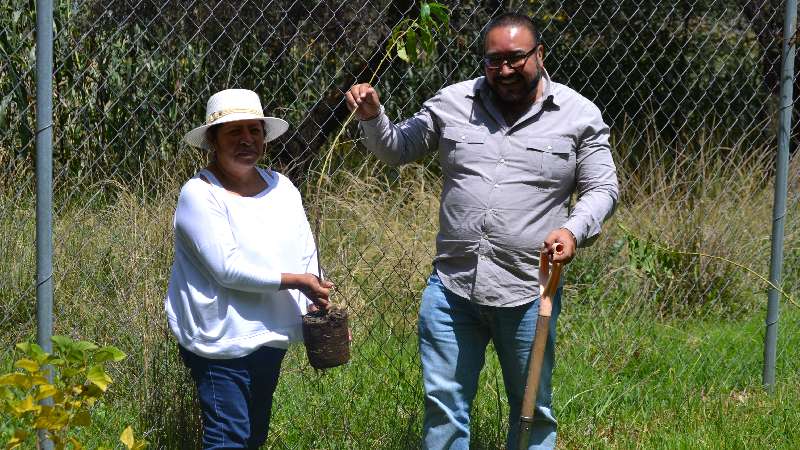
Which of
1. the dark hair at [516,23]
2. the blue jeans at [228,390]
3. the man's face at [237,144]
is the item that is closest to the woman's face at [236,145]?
the man's face at [237,144]

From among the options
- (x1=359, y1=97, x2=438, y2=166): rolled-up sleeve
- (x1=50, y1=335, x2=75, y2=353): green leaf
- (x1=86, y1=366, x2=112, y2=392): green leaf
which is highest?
(x1=359, y1=97, x2=438, y2=166): rolled-up sleeve

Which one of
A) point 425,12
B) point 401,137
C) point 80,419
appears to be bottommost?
point 80,419

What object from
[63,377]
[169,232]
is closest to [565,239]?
[63,377]

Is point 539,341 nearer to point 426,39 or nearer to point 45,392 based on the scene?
point 426,39

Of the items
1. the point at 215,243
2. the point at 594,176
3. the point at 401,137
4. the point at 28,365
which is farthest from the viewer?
the point at 401,137

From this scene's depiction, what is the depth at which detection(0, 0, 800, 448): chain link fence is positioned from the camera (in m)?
4.55

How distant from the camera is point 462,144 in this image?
→ 3768mm

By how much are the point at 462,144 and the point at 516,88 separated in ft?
0.92

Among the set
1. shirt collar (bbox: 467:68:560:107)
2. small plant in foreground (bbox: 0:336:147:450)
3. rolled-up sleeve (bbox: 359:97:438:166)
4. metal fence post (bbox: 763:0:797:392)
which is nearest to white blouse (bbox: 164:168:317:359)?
rolled-up sleeve (bbox: 359:97:438:166)

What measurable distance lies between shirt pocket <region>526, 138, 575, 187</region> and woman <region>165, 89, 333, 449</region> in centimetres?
85

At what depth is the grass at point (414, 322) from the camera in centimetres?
451

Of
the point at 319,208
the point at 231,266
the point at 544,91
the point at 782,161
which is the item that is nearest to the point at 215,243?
the point at 231,266

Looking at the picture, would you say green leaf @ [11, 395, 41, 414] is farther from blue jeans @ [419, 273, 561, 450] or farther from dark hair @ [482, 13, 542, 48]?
dark hair @ [482, 13, 542, 48]

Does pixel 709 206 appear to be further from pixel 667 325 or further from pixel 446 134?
pixel 446 134
